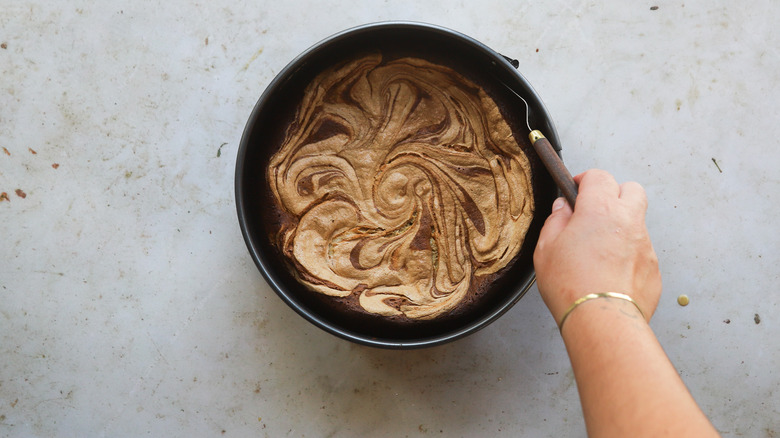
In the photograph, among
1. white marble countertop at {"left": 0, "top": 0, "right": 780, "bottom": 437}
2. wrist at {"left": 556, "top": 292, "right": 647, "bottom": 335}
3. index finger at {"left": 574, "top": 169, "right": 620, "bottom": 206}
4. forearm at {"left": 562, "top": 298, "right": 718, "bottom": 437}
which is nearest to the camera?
forearm at {"left": 562, "top": 298, "right": 718, "bottom": 437}

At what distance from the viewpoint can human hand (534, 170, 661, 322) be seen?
5.32ft

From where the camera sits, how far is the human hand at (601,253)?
1622 millimetres

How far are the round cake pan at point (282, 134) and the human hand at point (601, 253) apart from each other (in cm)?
29

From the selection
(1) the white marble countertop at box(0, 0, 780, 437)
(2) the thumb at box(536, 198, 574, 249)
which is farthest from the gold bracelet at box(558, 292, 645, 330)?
(1) the white marble countertop at box(0, 0, 780, 437)

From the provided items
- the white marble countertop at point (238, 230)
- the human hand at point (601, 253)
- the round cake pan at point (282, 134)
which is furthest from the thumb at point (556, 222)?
the white marble countertop at point (238, 230)

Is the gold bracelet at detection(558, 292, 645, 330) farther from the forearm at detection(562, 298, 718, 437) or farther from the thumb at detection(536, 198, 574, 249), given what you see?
the thumb at detection(536, 198, 574, 249)

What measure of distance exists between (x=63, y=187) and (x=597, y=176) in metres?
2.37

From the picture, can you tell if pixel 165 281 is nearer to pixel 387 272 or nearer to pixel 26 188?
pixel 26 188

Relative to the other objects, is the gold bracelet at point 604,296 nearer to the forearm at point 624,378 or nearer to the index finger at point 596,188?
the forearm at point 624,378

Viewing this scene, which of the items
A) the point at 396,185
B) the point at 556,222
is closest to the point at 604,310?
the point at 556,222

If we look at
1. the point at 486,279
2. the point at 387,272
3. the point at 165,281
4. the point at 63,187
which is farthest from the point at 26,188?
the point at 486,279

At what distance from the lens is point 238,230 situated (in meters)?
2.38

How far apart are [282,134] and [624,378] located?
5.04 ft

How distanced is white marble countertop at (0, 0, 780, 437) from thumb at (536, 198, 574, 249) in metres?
0.61
